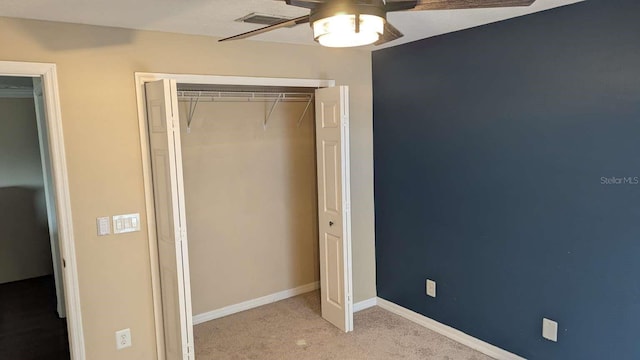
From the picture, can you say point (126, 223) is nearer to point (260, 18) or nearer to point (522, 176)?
Answer: point (260, 18)

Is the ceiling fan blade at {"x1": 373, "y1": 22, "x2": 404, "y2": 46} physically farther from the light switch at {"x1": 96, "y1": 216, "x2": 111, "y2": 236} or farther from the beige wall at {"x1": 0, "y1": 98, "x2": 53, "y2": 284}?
the beige wall at {"x1": 0, "y1": 98, "x2": 53, "y2": 284}

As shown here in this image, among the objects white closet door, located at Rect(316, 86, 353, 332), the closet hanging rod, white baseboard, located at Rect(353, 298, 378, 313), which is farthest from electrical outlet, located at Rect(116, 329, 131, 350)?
white baseboard, located at Rect(353, 298, 378, 313)

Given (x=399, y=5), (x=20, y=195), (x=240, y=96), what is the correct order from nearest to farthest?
(x=399, y=5)
(x=240, y=96)
(x=20, y=195)

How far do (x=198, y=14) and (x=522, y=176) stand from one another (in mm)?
2223

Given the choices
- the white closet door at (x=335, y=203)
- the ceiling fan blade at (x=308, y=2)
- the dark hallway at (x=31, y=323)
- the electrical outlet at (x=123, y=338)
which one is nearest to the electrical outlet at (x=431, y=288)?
the white closet door at (x=335, y=203)

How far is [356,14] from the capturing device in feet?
4.53

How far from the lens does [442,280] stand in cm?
350

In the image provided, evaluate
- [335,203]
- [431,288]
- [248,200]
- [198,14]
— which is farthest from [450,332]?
[198,14]

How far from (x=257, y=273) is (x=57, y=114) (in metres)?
2.23

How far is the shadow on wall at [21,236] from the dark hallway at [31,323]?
146 mm

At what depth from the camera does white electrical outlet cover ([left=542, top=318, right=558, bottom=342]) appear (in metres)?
2.79

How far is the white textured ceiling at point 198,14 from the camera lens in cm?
221

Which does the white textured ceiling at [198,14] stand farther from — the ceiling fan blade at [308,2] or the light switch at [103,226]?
the light switch at [103,226]

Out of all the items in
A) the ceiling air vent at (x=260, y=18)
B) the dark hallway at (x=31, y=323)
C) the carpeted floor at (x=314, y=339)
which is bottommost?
the carpeted floor at (x=314, y=339)
